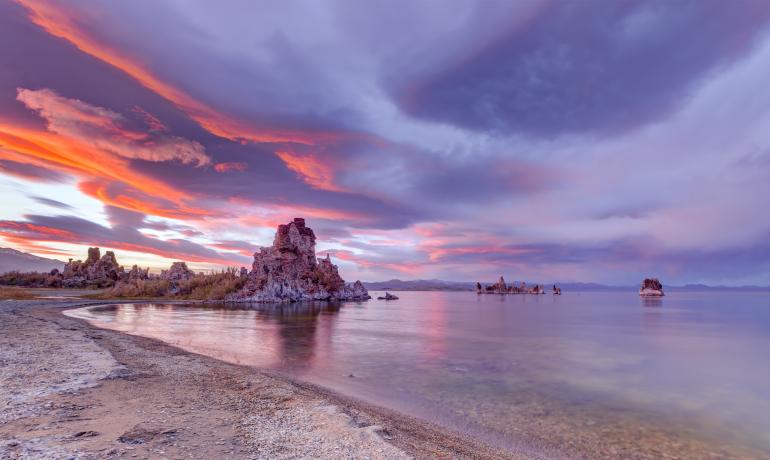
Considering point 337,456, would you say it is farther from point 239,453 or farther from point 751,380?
point 751,380

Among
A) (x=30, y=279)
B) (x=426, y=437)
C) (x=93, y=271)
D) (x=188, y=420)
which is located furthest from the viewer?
(x=93, y=271)

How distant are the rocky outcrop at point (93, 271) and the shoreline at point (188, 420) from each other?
146m

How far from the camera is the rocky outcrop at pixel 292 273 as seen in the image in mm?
116062

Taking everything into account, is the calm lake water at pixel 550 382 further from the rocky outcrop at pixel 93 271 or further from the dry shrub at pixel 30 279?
the dry shrub at pixel 30 279

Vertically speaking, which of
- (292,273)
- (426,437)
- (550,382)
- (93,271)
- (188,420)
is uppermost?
(292,273)

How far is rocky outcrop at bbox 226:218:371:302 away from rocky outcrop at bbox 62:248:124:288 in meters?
60.4

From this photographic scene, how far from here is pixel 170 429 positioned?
10.5m

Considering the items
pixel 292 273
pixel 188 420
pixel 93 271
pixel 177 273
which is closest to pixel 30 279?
pixel 93 271

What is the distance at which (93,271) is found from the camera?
13862 centimetres

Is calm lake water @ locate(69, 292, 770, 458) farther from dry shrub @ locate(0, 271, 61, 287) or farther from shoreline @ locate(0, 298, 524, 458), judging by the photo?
dry shrub @ locate(0, 271, 61, 287)

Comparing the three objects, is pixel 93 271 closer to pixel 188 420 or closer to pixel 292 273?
pixel 292 273

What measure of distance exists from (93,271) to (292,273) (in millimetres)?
78674

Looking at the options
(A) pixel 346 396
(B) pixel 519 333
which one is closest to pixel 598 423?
(A) pixel 346 396

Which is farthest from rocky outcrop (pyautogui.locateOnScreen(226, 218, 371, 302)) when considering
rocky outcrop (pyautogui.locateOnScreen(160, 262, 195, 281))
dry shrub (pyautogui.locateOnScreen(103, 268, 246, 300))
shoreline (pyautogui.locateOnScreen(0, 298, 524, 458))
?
shoreline (pyautogui.locateOnScreen(0, 298, 524, 458))
